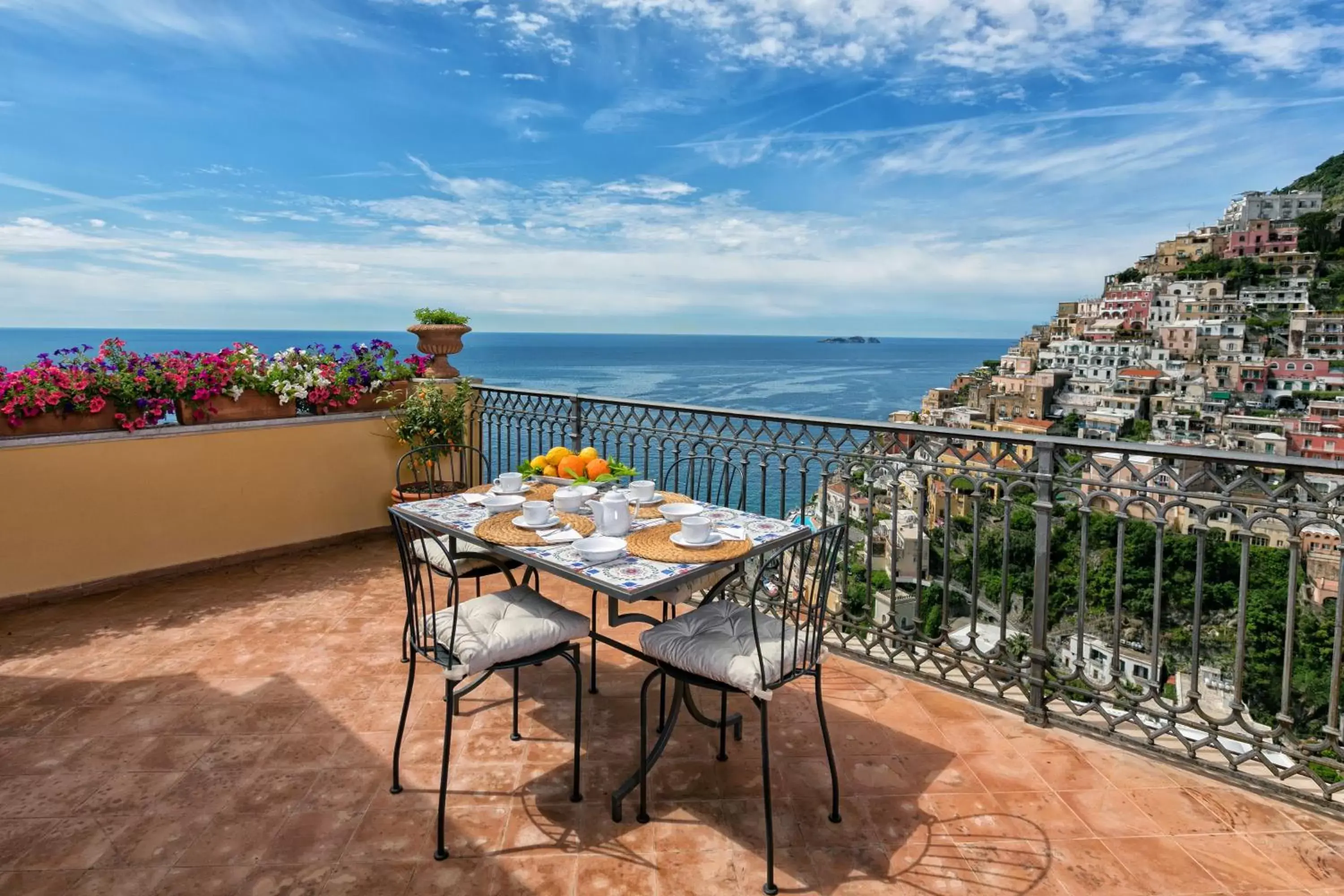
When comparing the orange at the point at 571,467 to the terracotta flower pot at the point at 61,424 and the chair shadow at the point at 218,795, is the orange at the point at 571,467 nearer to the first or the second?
the chair shadow at the point at 218,795

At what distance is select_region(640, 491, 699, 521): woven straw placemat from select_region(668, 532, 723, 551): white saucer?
0.29 meters

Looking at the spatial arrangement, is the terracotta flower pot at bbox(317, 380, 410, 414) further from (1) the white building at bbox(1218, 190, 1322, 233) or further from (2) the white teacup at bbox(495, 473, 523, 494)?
(1) the white building at bbox(1218, 190, 1322, 233)

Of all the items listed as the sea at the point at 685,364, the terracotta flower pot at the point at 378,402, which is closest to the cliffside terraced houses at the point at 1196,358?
the sea at the point at 685,364

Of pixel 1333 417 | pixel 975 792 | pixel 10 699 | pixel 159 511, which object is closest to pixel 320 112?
pixel 159 511

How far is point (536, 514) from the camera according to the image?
2.20m

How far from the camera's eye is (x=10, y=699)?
263 cm

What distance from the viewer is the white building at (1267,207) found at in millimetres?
34375

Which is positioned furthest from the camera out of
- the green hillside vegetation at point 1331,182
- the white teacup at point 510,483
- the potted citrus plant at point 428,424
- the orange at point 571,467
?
the green hillside vegetation at point 1331,182

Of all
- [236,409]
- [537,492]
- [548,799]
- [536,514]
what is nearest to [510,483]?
[537,492]

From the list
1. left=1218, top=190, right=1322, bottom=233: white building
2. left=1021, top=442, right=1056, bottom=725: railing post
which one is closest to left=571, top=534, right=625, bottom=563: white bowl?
left=1021, top=442, right=1056, bottom=725: railing post

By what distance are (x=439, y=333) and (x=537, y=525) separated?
130 inches

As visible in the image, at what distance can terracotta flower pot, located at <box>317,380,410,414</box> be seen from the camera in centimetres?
487

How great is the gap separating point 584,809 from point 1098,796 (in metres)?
1.57

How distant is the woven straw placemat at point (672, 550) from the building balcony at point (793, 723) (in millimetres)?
418
